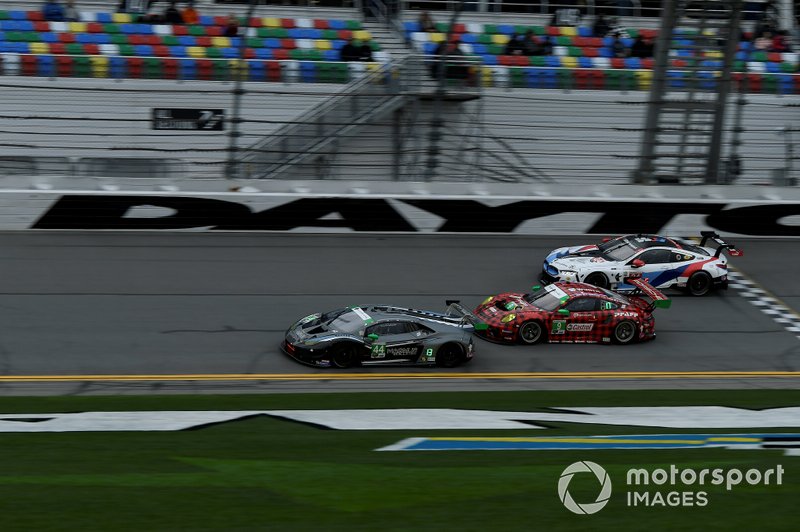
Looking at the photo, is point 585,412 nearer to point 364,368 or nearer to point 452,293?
point 364,368

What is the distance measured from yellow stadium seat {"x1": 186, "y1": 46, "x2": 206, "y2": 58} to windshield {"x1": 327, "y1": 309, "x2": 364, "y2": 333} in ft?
36.4

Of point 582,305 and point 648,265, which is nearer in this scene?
point 582,305

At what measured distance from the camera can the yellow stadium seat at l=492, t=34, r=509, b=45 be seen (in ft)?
78.8

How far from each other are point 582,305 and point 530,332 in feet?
2.73

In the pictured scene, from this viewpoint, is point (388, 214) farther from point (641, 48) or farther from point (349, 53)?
point (641, 48)

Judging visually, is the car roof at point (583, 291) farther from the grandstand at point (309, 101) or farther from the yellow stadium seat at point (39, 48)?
the yellow stadium seat at point (39, 48)

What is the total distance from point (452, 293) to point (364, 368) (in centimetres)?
320

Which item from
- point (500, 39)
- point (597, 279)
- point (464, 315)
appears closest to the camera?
point (464, 315)

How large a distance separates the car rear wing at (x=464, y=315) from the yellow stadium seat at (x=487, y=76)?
7.71m

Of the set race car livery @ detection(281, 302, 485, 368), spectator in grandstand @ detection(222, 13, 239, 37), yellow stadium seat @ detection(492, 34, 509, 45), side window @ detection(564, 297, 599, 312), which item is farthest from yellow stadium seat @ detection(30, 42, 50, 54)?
side window @ detection(564, 297, 599, 312)

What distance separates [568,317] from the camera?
14.0 m

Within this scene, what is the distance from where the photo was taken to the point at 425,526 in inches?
262

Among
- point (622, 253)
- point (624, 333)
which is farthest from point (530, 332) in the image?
point (622, 253)

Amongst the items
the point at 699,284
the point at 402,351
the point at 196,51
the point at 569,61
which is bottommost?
the point at 699,284
